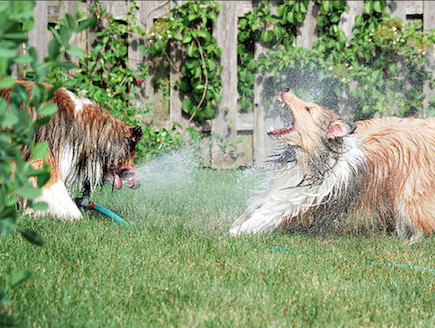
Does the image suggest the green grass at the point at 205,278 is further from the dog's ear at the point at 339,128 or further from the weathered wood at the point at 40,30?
the weathered wood at the point at 40,30

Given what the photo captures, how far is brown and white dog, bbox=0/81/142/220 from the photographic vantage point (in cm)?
421

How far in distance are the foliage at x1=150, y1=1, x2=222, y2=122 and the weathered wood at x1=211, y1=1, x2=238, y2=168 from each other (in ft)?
0.30

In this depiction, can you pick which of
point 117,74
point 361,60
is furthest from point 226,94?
point 361,60

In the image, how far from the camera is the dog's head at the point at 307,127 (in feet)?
12.6

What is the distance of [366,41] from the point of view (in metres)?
7.05

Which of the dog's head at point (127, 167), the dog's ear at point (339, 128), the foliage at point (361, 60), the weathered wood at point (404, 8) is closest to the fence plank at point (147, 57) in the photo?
the foliage at point (361, 60)

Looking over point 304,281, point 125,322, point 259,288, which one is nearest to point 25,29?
point 125,322

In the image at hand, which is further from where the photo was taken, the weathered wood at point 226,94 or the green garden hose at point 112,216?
the weathered wood at point 226,94

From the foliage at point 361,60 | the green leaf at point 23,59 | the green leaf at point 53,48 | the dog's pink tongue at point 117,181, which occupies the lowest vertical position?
the dog's pink tongue at point 117,181

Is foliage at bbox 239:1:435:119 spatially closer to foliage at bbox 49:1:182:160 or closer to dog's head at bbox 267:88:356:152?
foliage at bbox 49:1:182:160

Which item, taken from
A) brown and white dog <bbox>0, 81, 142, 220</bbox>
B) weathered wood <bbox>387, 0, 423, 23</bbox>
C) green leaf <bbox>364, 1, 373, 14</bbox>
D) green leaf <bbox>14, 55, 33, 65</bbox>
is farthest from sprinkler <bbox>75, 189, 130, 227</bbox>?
weathered wood <bbox>387, 0, 423, 23</bbox>

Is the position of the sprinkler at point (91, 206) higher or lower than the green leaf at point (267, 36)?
lower

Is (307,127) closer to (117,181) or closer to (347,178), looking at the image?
(347,178)

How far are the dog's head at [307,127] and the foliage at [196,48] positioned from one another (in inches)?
137
